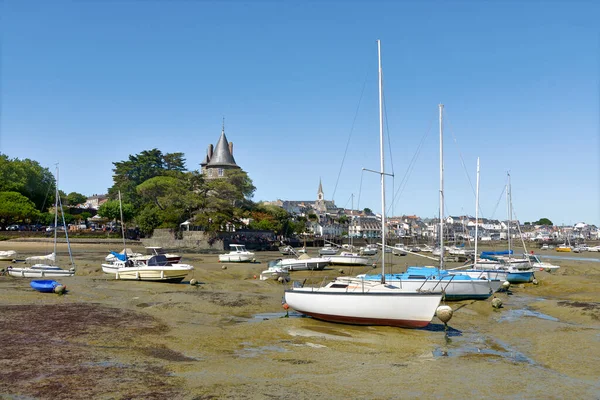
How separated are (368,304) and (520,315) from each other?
9764 millimetres

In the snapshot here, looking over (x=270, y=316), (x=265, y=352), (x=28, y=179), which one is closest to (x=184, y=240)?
(x=28, y=179)

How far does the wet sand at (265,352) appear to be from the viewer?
11.5m

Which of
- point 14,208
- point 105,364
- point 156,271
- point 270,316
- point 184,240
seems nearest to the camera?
point 105,364

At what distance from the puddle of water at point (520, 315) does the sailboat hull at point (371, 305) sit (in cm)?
626

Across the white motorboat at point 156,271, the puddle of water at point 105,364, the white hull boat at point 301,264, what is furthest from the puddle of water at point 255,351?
the white hull boat at point 301,264

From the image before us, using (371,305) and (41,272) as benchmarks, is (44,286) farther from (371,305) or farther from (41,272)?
(371,305)

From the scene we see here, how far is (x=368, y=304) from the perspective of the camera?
19.2m

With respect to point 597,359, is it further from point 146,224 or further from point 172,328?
point 146,224

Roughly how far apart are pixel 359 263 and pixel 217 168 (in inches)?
3130

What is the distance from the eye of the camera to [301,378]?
12.5 metres

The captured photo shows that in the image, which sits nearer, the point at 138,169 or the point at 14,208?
the point at 14,208

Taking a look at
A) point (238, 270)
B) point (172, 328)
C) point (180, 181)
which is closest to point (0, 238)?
point (180, 181)

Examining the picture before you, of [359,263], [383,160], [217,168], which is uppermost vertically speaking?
[217,168]

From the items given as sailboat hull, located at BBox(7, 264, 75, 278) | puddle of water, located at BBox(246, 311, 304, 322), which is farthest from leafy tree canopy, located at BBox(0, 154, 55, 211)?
puddle of water, located at BBox(246, 311, 304, 322)
